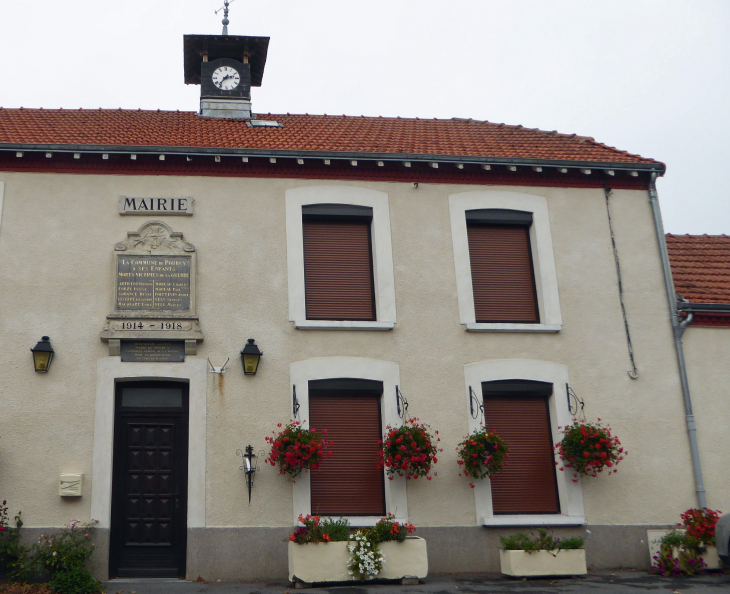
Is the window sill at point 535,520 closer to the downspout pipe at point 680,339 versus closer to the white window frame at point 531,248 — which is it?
the downspout pipe at point 680,339

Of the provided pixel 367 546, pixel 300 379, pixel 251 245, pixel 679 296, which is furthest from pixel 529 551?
pixel 251 245

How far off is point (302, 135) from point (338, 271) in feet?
9.07

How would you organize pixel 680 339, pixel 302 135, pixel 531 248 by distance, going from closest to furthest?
1. pixel 680 339
2. pixel 531 248
3. pixel 302 135

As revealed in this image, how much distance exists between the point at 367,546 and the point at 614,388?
4.47 m

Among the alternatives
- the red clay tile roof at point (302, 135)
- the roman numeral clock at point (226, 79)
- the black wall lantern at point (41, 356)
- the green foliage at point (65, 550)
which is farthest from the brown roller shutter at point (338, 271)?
the roman numeral clock at point (226, 79)

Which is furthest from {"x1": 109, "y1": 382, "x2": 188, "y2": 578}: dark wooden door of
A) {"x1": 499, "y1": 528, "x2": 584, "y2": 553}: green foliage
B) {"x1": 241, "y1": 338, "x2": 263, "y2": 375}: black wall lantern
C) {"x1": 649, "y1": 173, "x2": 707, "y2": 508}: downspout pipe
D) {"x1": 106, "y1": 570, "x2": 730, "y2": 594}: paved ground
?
{"x1": 649, "y1": 173, "x2": 707, "y2": 508}: downspout pipe

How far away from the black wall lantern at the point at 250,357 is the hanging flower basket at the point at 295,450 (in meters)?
0.97

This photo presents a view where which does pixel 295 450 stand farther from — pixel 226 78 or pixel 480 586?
pixel 226 78

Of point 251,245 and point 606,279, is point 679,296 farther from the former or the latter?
point 251,245

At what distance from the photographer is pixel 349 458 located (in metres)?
10.4

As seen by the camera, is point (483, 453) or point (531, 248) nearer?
point (483, 453)

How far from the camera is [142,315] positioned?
→ 33.6 ft

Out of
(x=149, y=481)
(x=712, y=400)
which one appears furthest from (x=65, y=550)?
(x=712, y=400)

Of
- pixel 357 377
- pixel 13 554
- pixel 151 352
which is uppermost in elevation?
pixel 151 352
